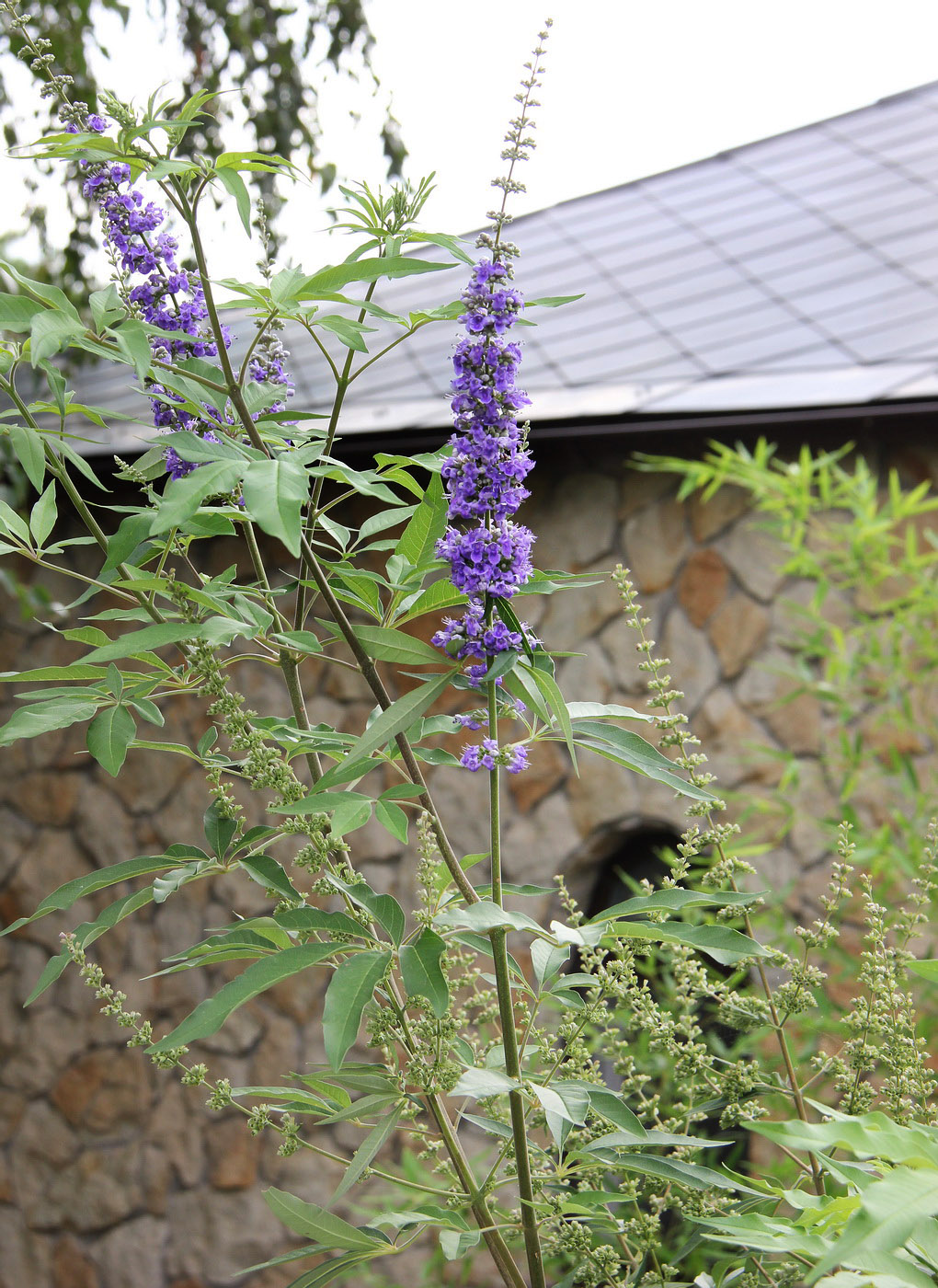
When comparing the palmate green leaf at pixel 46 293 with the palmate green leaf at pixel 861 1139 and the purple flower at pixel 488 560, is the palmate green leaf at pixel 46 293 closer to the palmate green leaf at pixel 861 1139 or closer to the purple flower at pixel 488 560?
the purple flower at pixel 488 560

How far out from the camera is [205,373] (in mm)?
982

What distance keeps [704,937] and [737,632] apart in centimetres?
255

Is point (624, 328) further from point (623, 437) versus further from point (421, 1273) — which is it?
point (421, 1273)

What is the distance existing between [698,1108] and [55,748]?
3407mm

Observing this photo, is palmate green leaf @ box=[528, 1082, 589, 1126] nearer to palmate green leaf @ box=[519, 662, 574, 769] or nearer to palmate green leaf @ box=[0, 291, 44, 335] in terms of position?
palmate green leaf @ box=[519, 662, 574, 769]

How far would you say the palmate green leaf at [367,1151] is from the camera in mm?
906


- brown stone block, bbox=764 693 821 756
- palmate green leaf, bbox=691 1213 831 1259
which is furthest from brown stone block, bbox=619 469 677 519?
palmate green leaf, bbox=691 1213 831 1259

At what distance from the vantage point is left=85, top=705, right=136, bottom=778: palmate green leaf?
3.04 ft

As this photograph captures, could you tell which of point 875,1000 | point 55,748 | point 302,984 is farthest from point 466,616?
point 55,748

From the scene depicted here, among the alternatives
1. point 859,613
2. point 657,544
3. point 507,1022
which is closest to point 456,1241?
point 507,1022

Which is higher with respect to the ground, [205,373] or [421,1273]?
[205,373]

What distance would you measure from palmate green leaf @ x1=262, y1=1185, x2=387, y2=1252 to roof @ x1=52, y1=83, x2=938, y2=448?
7.31 ft

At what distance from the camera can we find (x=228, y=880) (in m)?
3.66

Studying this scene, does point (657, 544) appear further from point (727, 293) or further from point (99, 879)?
point (99, 879)
